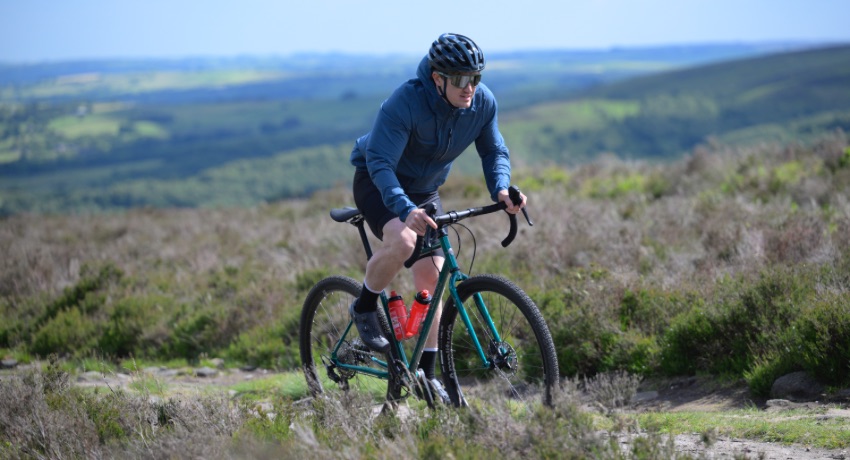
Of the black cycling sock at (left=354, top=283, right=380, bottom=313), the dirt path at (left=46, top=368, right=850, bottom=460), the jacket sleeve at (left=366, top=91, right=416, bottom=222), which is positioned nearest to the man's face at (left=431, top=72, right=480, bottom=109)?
the jacket sleeve at (left=366, top=91, right=416, bottom=222)

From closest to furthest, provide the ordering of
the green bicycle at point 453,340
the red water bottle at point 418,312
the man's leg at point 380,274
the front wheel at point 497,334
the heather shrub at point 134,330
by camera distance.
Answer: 1. the front wheel at point 497,334
2. the green bicycle at point 453,340
3. the man's leg at point 380,274
4. the red water bottle at point 418,312
5. the heather shrub at point 134,330

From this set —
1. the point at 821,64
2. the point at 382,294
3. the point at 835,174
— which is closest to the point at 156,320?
the point at 382,294

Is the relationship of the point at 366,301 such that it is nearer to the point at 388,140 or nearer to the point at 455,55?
the point at 388,140

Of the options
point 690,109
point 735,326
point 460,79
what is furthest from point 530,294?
point 690,109

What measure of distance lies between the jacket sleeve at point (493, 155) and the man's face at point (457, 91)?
0.31 m

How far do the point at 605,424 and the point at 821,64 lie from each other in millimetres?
167577

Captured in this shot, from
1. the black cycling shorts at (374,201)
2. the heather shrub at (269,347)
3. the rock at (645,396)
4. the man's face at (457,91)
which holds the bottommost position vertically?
the heather shrub at (269,347)

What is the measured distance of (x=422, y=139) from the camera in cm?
485

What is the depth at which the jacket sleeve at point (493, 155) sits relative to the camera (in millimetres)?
4969

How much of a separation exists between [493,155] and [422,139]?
1.71ft

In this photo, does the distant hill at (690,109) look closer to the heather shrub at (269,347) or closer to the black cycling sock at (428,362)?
the heather shrub at (269,347)

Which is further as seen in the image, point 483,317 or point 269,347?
point 269,347

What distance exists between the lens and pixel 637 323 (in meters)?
6.59

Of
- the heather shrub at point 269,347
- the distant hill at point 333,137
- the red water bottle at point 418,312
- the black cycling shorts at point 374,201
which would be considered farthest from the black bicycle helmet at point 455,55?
the distant hill at point 333,137
